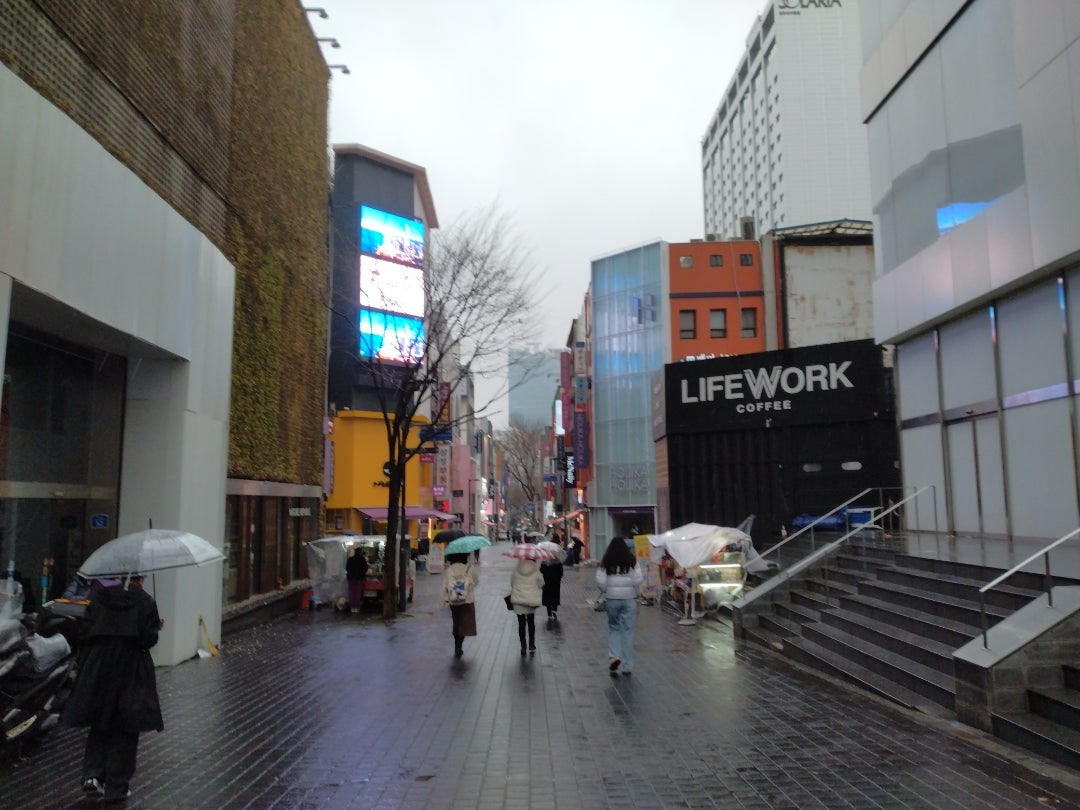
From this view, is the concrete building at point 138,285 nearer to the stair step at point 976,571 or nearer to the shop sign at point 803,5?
the stair step at point 976,571

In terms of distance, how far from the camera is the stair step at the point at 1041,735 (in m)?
6.09

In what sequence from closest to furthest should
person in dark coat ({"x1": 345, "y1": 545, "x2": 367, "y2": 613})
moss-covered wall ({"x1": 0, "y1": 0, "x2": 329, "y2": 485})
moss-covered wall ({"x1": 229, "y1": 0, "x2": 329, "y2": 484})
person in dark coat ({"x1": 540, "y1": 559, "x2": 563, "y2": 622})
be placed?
moss-covered wall ({"x1": 0, "y1": 0, "x2": 329, "y2": 485})
moss-covered wall ({"x1": 229, "y1": 0, "x2": 329, "y2": 484})
person in dark coat ({"x1": 540, "y1": 559, "x2": 563, "y2": 622})
person in dark coat ({"x1": 345, "y1": 545, "x2": 367, "y2": 613})

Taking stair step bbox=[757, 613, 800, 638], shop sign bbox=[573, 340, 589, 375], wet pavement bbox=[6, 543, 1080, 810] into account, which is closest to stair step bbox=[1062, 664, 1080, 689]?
wet pavement bbox=[6, 543, 1080, 810]

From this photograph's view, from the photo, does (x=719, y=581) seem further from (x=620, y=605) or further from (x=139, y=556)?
(x=139, y=556)

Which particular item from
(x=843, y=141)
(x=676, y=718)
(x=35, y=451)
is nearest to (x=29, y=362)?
(x=35, y=451)

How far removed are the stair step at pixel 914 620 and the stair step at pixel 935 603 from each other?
0.06 m

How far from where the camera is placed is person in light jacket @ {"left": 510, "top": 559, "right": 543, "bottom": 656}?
12422 millimetres

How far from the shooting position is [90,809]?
5.64m

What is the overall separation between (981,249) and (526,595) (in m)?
9.07

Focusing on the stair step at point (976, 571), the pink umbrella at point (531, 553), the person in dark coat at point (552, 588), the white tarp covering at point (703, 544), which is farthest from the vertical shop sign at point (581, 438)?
the stair step at point (976, 571)

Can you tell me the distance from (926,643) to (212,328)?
35.5ft

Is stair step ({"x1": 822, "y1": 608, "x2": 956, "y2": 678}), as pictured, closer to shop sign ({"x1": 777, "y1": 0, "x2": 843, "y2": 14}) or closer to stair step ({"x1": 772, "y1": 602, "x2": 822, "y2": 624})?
stair step ({"x1": 772, "y1": 602, "x2": 822, "y2": 624})

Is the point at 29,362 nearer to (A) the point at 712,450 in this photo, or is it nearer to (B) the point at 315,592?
(B) the point at 315,592

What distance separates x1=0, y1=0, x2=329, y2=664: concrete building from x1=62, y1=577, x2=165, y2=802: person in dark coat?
3.06m
